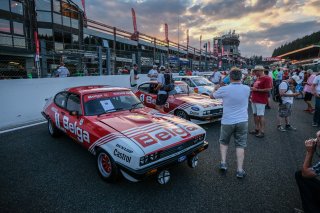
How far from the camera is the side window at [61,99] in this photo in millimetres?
4830

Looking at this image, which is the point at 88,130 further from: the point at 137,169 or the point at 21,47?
the point at 21,47

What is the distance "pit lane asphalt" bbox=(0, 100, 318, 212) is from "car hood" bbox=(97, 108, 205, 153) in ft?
2.27

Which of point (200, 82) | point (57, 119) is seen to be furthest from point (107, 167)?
point (200, 82)

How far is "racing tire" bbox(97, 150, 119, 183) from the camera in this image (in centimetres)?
308

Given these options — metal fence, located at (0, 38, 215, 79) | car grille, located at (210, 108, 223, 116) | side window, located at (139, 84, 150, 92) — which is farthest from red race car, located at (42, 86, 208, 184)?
metal fence, located at (0, 38, 215, 79)

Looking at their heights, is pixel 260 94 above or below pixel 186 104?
above

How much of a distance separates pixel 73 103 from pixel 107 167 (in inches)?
72.2

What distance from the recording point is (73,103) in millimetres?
4441

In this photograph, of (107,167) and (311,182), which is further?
(107,167)

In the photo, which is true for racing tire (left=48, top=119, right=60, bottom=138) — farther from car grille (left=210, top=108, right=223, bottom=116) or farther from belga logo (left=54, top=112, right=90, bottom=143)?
car grille (left=210, top=108, right=223, bottom=116)

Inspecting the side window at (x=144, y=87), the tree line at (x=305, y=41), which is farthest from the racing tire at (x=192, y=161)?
the tree line at (x=305, y=41)

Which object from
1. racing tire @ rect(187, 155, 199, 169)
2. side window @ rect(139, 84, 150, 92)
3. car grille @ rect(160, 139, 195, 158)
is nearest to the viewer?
car grille @ rect(160, 139, 195, 158)

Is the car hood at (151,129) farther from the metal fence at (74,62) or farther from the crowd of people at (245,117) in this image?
the metal fence at (74,62)

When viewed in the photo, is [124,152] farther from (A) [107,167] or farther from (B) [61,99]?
(B) [61,99]
